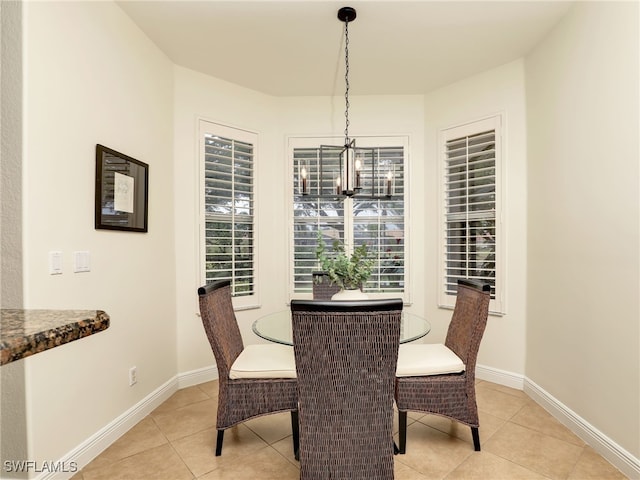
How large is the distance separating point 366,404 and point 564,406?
6.07 ft

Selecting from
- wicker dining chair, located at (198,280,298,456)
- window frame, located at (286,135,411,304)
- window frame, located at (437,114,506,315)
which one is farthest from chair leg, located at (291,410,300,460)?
window frame, located at (437,114,506,315)

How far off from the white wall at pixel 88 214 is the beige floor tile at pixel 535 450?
242 centimetres

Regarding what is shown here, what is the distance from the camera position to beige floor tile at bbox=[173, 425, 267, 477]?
2.01m

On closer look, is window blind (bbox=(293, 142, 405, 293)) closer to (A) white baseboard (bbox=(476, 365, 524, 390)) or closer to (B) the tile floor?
Answer: (A) white baseboard (bbox=(476, 365, 524, 390))

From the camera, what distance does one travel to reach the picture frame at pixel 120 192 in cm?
218

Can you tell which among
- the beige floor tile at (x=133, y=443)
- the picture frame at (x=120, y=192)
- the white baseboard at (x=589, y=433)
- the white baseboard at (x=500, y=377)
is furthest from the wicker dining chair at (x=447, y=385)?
the picture frame at (x=120, y=192)

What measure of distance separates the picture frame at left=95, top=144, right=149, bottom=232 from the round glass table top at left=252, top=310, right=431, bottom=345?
1.15m

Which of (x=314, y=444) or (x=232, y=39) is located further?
(x=232, y=39)

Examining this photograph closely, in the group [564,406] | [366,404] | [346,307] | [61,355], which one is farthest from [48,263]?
Result: [564,406]

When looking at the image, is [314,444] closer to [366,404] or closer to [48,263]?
[366,404]

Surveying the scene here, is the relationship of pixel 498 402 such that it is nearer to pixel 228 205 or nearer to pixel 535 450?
pixel 535 450

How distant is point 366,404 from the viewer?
59.3 inches

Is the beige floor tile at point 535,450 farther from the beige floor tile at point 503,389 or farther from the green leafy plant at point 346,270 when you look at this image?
the green leafy plant at point 346,270
